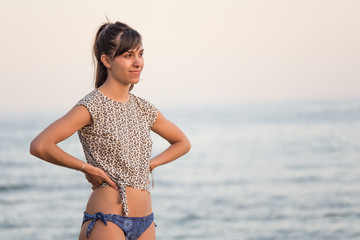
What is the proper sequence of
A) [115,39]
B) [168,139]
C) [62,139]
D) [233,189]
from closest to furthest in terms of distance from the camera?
[62,139] → [115,39] → [168,139] → [233,189]

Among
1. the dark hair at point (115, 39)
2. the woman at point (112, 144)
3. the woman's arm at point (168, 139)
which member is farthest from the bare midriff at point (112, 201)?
the dark hair at point (115, 39)

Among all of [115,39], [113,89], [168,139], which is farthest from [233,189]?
[115,39]

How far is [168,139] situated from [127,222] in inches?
24.1

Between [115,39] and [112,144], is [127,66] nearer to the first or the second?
[115,39]

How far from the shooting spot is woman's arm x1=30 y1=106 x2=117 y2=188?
95.1 inches

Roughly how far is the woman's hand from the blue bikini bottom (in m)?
0.13

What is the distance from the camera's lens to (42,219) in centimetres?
1202

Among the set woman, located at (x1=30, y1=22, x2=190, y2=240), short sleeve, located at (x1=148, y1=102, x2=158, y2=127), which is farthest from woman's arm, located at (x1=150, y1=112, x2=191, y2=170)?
woman, located at (x1=30, y1=22, x2=190, y2=240)

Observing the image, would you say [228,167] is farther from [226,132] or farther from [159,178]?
[226,132]

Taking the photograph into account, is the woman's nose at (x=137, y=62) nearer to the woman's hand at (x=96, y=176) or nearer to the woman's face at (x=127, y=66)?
the woman's face at (x=127, y=66)

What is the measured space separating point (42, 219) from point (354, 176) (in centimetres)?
886

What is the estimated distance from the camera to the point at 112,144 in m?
2.54

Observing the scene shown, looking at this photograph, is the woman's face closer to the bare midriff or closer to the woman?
the woman

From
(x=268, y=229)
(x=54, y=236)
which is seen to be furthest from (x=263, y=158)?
(x=54, y=236)
